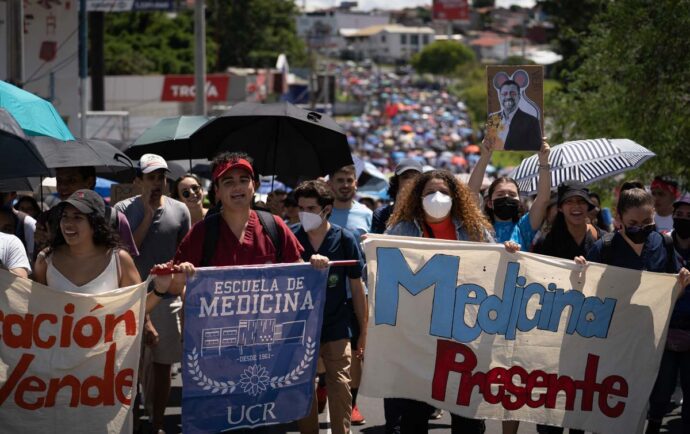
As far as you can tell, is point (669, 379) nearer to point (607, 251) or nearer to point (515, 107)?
point (607, 251)

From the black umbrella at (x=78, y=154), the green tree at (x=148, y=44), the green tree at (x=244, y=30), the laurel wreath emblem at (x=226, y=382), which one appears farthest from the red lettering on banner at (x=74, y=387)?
the green tree at (x=244, y=30)

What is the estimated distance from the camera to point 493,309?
22.3ft

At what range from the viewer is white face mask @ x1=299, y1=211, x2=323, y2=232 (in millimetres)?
7109

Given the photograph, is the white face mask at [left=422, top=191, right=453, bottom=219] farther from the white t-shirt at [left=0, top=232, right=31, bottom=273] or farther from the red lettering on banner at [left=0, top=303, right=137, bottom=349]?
the white t-shirt at [left=0, top=232, right=31, bottom=273]

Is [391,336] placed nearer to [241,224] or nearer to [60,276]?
[241,224]

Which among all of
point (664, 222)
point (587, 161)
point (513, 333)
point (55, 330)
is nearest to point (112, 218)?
point (55, 330)

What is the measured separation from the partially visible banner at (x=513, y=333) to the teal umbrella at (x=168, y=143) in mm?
3881

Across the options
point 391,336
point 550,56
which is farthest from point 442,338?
point 550,56

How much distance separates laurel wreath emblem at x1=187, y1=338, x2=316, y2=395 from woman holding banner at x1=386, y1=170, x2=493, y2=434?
0.69 metres

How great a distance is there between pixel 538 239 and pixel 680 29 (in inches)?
249

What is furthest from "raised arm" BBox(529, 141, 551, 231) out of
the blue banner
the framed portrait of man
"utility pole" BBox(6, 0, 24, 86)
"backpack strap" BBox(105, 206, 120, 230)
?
"utility pole" BBox(6, 0, 24, 86)

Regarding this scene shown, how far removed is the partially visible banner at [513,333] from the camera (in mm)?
6738

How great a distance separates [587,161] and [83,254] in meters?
4.97

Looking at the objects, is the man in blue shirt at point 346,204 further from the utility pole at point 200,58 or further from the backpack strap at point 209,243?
the utility pole at point 200,58
